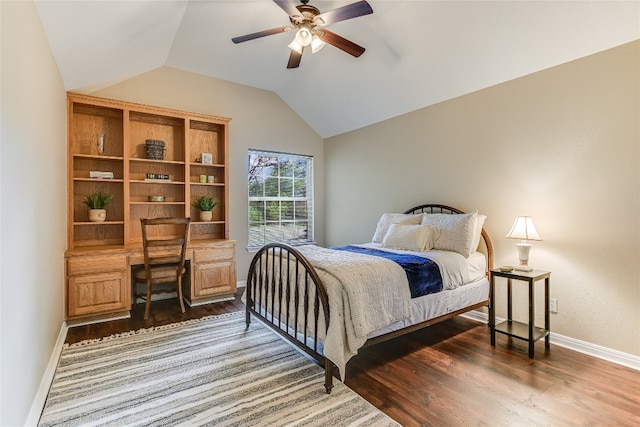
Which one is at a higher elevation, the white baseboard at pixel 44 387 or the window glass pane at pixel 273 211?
the window glass pane at pixel 273 211

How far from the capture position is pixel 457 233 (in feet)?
10.4

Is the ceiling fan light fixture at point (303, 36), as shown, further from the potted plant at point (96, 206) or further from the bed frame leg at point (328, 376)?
the potted plant at point (96, 206)

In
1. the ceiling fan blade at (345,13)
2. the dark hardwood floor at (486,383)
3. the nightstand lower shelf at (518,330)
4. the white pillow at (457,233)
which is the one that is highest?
the ceiling fan blade at (345,13)

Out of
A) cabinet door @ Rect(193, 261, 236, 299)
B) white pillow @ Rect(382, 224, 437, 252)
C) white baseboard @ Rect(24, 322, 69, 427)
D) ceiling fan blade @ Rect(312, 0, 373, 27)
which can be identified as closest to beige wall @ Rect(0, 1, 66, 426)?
white baseboard @ Rect(24, 322, 69, 427)

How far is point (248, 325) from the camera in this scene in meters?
3.13

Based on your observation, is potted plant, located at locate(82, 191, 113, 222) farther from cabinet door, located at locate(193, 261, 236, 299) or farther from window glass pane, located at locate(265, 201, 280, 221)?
window glass pane, located at locate(265, 201, 280, 221)

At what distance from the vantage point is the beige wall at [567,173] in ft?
8.01

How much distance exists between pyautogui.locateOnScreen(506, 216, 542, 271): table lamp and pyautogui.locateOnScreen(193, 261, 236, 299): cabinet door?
3.13 m

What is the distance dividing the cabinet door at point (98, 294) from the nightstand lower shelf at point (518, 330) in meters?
3.66

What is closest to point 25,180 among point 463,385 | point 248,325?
point 248,325

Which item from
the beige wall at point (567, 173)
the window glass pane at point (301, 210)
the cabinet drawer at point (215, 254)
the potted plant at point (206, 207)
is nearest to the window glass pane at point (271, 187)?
the window glass pane at point (301, 210)

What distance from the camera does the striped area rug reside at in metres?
1.82

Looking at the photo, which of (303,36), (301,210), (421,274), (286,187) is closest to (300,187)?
(286,187)

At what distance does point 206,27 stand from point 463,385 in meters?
3.91
